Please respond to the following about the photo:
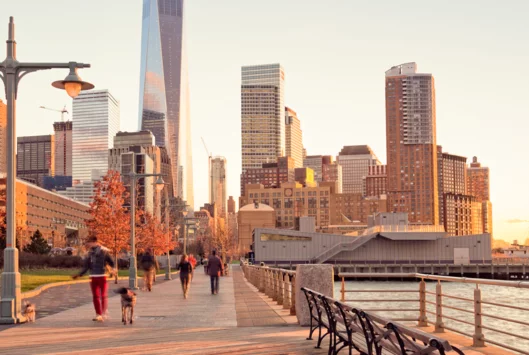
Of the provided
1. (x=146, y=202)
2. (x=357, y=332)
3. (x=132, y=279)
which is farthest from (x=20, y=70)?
(x=146, y=202)

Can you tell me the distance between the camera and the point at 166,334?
15195 millimetres

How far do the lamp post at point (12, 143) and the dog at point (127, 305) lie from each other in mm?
2579

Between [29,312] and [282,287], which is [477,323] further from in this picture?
[282,287]

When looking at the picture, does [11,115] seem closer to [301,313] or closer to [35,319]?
[35,319]

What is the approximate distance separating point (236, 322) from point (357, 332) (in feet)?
25.3

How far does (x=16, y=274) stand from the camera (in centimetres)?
1823

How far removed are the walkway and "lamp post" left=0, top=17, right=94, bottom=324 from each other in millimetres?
832

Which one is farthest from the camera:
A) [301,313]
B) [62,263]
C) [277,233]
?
[277,233]

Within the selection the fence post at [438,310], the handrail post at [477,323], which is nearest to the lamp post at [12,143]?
the fence post at [438,310]

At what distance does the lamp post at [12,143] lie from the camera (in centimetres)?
1797

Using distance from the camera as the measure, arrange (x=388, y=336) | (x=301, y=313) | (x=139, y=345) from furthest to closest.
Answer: (x=301, y=313) → (x=139, y=345) → (x=388, y=336)

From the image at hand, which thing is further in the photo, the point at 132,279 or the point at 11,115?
the point at 132,279

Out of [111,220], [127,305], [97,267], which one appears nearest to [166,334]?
[127,305]

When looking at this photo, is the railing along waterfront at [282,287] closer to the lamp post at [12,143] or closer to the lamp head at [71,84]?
the lamp post at [12,143]
